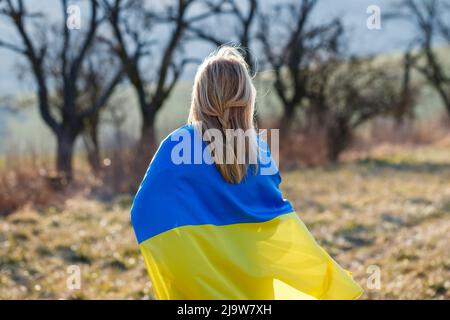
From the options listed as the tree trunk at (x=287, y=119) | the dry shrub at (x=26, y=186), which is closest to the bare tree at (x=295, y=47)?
the tree trunk at (x=287, y=119)

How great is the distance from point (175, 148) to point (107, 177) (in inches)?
391

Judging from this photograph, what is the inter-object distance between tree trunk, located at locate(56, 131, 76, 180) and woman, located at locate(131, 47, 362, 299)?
10.9m

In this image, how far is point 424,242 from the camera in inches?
294

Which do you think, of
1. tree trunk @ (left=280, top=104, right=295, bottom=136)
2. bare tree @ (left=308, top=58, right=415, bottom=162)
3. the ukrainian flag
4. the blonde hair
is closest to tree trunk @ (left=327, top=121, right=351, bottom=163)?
bare tree @ (left=308, top=58, right=415, bottom=162)

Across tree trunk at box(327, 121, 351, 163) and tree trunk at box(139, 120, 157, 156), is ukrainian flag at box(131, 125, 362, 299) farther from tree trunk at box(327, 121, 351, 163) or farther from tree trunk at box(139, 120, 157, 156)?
tree trunk at box(327, 121, 351, 163)

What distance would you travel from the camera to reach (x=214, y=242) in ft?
11.0

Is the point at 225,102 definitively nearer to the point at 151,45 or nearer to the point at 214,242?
the point at 214,242

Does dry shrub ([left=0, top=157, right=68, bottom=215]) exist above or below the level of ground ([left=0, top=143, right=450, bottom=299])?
above

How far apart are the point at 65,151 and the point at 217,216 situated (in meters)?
11.7

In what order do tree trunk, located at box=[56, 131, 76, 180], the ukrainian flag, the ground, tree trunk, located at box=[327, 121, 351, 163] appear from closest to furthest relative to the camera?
1. the ukrainian flag
2. the ground
3. tree trunk, located at box=[56, 131, 76, 180]
4. tree trunk, located at box=[327, 121, 351, 163]

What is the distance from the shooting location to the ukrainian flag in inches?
131

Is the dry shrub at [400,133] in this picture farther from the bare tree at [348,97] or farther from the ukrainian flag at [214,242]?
the ukrainian flag at [214,242]

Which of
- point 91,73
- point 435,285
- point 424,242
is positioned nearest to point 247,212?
point 435,285

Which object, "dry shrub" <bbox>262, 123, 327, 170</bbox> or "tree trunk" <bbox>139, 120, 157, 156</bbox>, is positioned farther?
"dry shrub" <bbox>262, 123, 327, 170</bbox>
